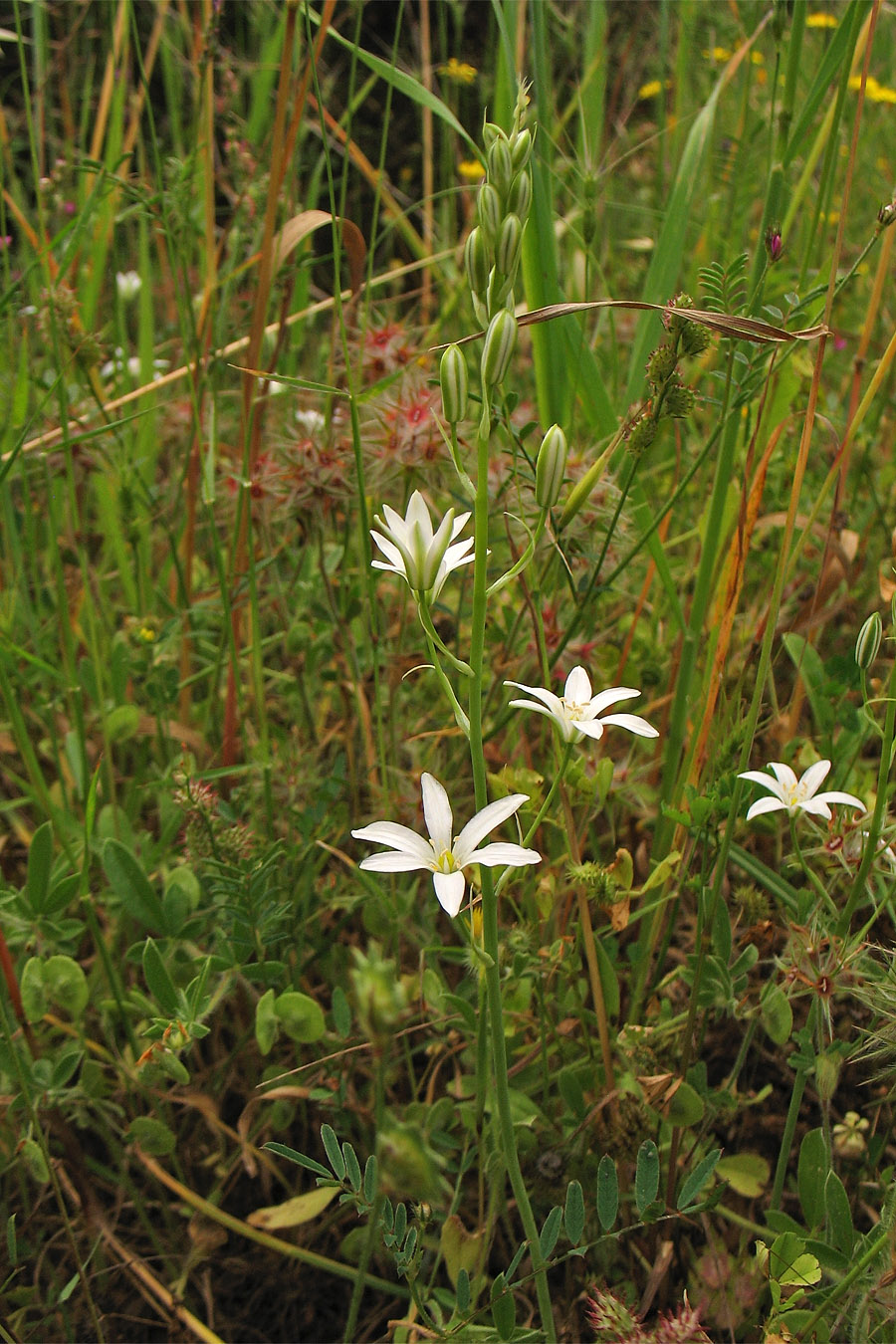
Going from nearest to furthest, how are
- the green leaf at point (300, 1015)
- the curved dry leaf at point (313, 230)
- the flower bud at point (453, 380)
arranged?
→ the flower bud at point (453, 380), the green leaf at point (300, 1015), the curved dry leaf at point (313, 230)

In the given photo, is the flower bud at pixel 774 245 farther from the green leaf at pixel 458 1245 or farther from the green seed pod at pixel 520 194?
the green leaf at pixel 458 1245

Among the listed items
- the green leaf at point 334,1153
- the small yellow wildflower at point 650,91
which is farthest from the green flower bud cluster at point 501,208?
the small yellow wildflower at point 650,91

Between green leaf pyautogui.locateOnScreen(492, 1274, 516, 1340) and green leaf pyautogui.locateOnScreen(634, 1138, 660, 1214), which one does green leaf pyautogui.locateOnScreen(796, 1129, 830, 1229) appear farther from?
green leaf pyautogui.locateOnScreen(492, 1274, 516, 1340)

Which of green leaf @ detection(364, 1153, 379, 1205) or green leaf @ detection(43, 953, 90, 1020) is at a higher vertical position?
green leaf @ detection(364, 1153, 379, 1205)

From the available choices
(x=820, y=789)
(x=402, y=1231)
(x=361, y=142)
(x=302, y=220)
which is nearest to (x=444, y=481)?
(x=302, y=220)

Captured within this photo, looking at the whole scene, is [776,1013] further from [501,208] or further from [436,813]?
[501,208]

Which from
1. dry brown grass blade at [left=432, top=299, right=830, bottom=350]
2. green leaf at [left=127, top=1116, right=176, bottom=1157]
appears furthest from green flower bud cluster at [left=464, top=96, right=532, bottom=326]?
green leaf at [left=127, top=1116, right=176, bottom=1157]

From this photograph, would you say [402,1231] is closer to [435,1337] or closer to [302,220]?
[435,1337]

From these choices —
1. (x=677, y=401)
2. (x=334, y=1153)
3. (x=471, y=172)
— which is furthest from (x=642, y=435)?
(x=471, y=172)
